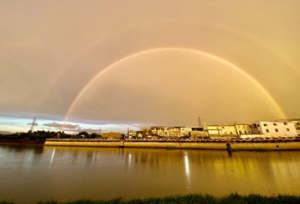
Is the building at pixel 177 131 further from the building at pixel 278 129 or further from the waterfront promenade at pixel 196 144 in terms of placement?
the building at pixel 278 129

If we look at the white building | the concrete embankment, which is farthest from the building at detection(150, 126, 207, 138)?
the concrete embankment

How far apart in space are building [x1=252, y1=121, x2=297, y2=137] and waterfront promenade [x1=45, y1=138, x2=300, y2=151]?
873 centimetres

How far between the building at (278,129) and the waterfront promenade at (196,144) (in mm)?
8730

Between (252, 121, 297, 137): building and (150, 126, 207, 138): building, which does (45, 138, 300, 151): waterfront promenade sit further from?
(150, 126, 207, 138): building

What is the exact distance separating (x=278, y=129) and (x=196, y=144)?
108 feet

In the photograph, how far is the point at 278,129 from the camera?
59031 mm

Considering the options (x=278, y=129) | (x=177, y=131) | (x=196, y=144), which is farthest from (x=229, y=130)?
(x=177, y=131)

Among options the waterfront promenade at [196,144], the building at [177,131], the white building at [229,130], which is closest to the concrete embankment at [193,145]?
the waterfront promenade at [196,144]

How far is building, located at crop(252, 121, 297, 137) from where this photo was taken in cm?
5795

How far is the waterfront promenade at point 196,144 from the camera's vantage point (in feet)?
167

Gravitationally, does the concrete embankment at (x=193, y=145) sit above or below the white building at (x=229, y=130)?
below

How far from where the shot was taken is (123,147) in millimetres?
70312

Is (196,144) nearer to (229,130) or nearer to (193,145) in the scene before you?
(193,145)

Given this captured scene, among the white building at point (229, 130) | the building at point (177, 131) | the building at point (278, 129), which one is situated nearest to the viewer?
the building at point (278, 129)
